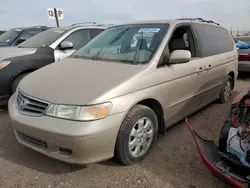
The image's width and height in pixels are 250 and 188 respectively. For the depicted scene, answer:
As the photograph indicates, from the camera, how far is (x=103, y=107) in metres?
2.29

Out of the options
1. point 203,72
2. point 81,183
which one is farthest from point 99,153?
point 203,72

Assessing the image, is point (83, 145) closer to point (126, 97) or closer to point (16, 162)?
point (126, 97)

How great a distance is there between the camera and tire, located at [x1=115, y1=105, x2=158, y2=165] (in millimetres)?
2474

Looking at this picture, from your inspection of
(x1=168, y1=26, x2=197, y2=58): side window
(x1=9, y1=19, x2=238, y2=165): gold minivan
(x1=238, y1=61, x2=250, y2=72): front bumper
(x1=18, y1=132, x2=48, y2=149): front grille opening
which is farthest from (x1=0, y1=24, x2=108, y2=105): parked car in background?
(x1=238, y1=61, x2=250, y2=72): front bumper

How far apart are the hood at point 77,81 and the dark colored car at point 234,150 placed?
1102 millimetres

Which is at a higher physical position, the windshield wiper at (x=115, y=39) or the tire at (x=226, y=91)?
the windshield wiper at (x=115, y=39)

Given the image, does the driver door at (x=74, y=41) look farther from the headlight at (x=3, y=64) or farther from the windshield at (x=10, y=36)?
the windshield at (x=10, y=36)

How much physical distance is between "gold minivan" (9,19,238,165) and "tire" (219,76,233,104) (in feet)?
2.62

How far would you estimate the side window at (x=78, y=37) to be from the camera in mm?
5332

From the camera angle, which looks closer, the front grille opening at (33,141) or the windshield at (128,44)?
the front grille opening at (33,141)

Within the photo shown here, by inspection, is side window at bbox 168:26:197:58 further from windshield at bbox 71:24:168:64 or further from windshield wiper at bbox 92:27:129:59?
windshield wiper at bbox 92:27:129:59

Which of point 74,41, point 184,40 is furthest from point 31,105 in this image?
point 74,41

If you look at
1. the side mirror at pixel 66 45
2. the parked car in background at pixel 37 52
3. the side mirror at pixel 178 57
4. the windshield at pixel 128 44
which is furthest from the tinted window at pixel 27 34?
the side mirror at pixel 178 57

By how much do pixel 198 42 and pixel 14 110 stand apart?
2.86 metres
